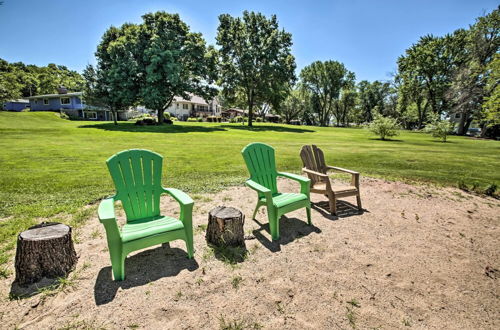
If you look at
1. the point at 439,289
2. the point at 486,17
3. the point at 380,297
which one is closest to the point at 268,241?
the point at 380,297

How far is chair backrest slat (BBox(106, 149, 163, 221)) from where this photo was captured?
2.94 m

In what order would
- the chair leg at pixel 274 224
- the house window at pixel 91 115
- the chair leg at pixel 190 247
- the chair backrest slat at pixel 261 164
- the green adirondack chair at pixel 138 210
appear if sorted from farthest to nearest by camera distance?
the house window at pixel 91 115 < the chair backrest slat at pixel 261 164 < the chair leg at pixel 274 224 < the chair leg at pixel 190 247 < the green adirondack chair at pixel 138 210

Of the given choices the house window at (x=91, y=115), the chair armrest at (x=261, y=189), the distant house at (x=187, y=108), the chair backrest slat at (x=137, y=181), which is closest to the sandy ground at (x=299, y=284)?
the chair backrest slat at (x=137, y=181)

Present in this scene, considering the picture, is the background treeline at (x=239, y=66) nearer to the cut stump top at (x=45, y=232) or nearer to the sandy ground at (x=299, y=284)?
the sandy ground at (x=299, y=284)

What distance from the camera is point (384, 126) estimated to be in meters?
21.5

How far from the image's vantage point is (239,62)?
3056 cm

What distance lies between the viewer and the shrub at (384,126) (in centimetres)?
2133

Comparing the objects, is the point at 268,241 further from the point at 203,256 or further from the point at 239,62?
the point at 239,62

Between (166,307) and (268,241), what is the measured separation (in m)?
1.59

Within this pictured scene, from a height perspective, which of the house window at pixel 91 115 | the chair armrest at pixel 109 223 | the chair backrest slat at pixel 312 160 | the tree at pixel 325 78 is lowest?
A: the chair armrest at pixel 109 223

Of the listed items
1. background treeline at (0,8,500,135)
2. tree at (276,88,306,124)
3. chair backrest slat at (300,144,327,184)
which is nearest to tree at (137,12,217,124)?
background treeline at (0,8,500,135)

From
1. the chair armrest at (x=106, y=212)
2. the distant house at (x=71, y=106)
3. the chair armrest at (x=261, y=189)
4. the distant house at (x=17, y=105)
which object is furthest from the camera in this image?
the distant house at (x=17, y=105)

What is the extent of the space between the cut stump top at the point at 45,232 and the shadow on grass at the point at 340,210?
3718mm

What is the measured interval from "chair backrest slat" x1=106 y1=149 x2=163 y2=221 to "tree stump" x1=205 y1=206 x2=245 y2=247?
773mm
